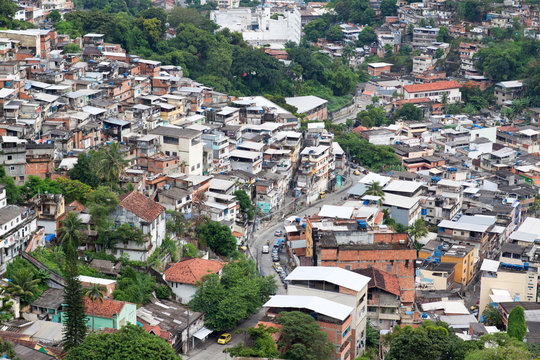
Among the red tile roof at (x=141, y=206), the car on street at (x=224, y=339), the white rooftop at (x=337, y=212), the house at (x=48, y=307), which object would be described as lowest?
the car on street at (x=224, y=339)

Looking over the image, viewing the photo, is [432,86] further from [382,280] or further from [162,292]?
[162,292]

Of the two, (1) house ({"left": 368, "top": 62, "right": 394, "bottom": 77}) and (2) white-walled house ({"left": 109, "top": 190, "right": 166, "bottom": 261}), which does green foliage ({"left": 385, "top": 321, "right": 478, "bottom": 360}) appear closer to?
(2) white-walled house ({"left": 109, "top": 190, "right": 166, "bottom": 261})

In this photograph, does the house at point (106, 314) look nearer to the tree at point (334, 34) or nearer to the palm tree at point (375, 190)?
the palm tree at point (375, 190)

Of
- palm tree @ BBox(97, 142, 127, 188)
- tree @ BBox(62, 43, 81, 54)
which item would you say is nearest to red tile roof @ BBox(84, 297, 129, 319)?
palm tree @ BBox(97, 142, 127, 188)

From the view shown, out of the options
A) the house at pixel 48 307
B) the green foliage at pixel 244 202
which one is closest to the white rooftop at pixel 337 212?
the green foliage at pixel 244 202

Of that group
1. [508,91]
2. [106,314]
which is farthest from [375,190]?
[508,91]
